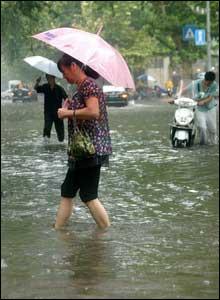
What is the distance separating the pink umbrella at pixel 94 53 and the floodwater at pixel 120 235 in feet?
4.76

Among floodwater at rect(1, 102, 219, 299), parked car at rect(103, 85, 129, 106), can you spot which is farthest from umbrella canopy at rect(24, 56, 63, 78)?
parked car at rect(103, 85, 129, 106)

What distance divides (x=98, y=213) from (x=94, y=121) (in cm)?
90

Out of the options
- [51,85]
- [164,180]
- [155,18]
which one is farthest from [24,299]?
[155,18]

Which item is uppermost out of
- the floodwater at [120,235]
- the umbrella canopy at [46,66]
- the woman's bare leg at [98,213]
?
the umbrella canopy at [46,66]

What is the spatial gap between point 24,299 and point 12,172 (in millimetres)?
6977

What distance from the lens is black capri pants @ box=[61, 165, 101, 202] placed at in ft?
24.1

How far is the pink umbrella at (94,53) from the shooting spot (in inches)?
280

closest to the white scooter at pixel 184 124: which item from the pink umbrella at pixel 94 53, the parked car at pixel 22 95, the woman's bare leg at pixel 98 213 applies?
the pink umbrella at pixel 94 53

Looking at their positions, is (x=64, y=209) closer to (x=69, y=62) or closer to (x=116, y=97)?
(x=69, y=62)

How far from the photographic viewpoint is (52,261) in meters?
6.21

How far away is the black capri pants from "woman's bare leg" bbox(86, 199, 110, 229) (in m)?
0.06

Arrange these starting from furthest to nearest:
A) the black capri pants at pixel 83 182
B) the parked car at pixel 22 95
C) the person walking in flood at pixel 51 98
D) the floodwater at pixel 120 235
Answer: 1. the parked car at pixel 22 95
2. the person walking in flood at pixel 51 98
3. the black capri pants at pixel 83 182
4. the floodwater at pixel 120 235

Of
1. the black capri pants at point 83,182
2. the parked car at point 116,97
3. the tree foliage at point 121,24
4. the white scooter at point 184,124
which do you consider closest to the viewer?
the black capri pants at point 83,182

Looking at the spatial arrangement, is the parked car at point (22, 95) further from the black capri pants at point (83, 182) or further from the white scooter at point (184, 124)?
the black capri pants at point (83, 182)
